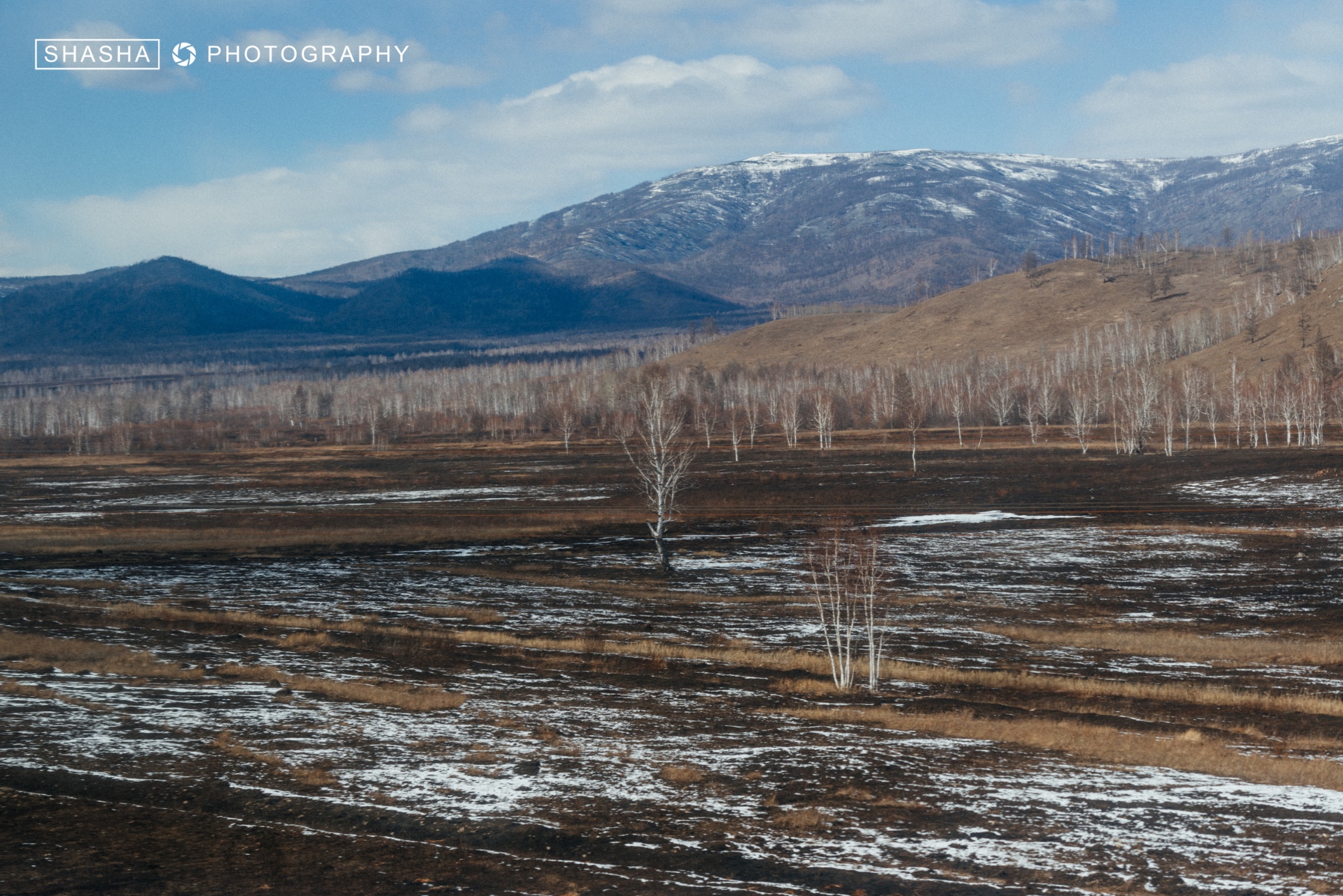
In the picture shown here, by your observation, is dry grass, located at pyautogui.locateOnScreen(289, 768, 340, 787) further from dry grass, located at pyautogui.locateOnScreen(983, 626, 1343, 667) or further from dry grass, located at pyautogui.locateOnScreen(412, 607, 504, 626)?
dry grass, located at pyautogui.locateOnScreen(983, 626, 1343, 667)

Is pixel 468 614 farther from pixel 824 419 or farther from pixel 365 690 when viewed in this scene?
pixel 824 419

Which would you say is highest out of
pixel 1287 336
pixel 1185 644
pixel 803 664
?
pixel 1287 336

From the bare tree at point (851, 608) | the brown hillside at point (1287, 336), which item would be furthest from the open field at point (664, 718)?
the brown hillside at point (1287, 336)

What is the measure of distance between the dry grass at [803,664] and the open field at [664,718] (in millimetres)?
187

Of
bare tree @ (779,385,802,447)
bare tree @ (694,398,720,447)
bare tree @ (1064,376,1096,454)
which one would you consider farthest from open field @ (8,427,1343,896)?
bare tree @ (694,398,720,447)

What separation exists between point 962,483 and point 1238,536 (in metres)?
34.4

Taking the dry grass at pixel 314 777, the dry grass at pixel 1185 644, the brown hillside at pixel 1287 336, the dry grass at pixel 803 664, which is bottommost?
the dry grass at pixel 1185 644

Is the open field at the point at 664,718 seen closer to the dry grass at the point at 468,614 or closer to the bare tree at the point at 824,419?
the dry grass at the point at 468,614

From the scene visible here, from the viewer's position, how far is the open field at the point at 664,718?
55.1 ft

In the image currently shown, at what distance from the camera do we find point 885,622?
40.9m

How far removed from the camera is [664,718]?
26.2 metres

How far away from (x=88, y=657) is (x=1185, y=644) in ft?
126

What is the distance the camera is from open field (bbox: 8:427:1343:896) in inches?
661

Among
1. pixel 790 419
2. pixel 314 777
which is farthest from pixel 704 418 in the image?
pixel 314 777
